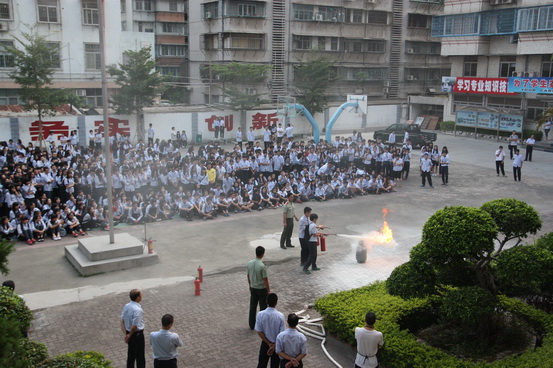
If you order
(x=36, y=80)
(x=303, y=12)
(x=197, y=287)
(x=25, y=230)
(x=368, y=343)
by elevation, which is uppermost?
(x=303, y=12)

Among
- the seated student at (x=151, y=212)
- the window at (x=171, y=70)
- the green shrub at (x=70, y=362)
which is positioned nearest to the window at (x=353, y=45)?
the window at (x=171, y=70)

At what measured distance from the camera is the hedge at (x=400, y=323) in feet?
25.1

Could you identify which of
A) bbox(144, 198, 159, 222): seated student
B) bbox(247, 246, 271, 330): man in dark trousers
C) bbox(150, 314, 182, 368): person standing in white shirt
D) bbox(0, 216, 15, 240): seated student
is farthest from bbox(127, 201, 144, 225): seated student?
bbox(150, 314, 182, 368): person standing in white shirt

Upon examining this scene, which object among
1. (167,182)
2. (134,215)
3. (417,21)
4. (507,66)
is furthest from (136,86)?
(417,21)

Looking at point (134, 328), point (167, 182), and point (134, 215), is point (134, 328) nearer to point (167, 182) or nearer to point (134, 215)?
point (134, 215)

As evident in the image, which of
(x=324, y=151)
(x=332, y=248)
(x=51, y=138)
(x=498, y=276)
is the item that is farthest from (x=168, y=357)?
(x=51, y=138)

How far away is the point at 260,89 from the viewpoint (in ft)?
141

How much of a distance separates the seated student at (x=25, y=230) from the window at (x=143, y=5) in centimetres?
3717

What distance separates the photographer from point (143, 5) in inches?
1892

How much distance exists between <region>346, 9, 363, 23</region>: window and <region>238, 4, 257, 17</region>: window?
8.76 meters

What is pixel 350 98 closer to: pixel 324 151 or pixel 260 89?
pixel 324 151

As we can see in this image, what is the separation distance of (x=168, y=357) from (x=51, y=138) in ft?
73.0

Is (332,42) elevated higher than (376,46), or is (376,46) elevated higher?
(332,42)

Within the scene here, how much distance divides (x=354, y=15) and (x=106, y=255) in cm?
3808
